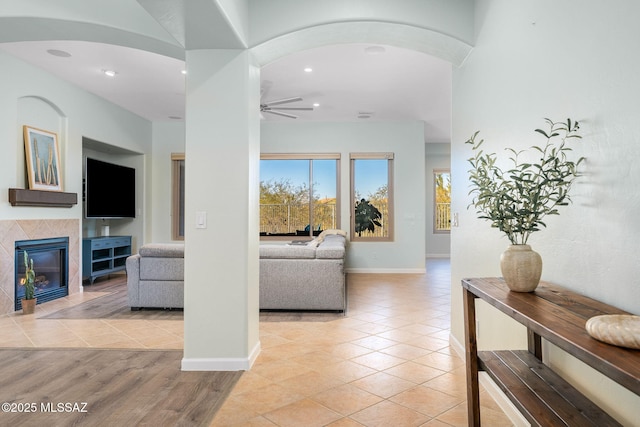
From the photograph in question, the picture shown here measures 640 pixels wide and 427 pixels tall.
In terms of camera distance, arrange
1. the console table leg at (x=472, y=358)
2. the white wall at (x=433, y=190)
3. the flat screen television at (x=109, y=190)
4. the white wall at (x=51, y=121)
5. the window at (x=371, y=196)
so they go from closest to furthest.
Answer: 1. the console table leg at (x=472, y=358)
2. the white wall at (x=51, y=121)
3. the flat screen television at (x=109, y=190)
4. the window at (x=371, y=196)
5. the white wall at (x=433, y=190)

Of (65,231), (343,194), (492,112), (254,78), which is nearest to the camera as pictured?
(492,112)

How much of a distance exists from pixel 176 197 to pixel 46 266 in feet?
9.77

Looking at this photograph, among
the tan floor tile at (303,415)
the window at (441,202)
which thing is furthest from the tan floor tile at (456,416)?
the window at (441,202)

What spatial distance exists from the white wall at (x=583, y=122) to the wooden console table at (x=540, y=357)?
0.09m

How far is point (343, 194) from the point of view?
26.2 feet

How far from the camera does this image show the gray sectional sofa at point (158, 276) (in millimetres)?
4574

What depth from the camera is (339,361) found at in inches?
123

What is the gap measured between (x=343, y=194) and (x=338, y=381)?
5.46 meters

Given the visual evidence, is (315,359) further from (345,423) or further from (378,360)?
(345,423)

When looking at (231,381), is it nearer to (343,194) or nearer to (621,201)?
(621,201)

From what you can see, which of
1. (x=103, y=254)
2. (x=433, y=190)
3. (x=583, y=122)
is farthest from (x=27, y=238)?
(x=433, y=190)

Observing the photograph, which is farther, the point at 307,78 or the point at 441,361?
the point at 307,78

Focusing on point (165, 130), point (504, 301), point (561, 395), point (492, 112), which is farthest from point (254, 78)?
point (165, 130)

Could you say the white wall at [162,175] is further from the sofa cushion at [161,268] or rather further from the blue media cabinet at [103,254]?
the sofa cushion at [161,268]
